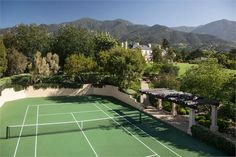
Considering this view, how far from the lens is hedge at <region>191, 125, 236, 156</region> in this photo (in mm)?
16911

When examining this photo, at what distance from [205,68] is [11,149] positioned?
16.3 m

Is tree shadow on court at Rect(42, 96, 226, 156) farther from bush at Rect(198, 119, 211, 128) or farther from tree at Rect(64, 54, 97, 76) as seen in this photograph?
tree at Rect(64, 54, 97, 76)

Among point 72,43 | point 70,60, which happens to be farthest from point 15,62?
point 70,60

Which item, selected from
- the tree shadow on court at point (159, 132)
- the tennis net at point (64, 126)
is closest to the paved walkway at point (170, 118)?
the tree shadow on court at point (159, 132)

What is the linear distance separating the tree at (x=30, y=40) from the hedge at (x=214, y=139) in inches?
1652

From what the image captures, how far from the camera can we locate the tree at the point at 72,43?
165 feet

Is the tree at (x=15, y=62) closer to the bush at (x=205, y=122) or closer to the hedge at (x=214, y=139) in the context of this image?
the bush at (x=205, y=122)

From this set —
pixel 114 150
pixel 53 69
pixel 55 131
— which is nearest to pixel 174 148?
pixel 114 150

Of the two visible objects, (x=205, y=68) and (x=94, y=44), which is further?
(x=94, y=44)

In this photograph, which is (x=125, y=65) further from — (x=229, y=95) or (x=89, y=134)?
(x=229, y=95)

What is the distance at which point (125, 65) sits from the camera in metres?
34.7

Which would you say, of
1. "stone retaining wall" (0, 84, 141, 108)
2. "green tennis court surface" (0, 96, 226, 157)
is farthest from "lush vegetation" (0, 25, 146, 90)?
"green tennis court surface" (0, 96, 226, 157)

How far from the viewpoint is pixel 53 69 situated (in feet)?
142

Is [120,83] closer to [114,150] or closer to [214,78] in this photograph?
[214,78]
